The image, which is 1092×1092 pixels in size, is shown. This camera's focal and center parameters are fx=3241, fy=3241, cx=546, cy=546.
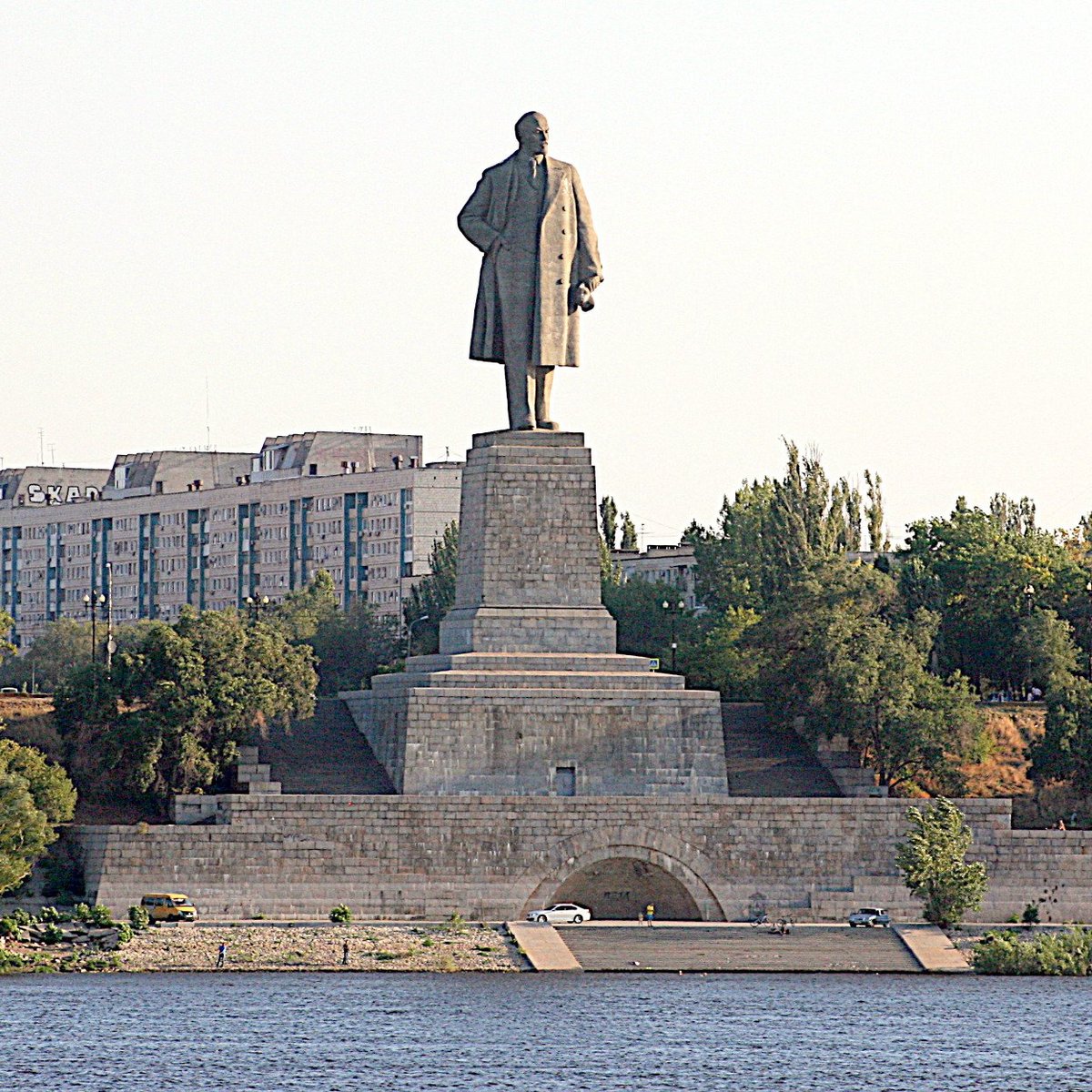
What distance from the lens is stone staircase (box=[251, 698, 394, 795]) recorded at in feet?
209

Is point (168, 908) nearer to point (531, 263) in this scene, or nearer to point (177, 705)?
point (177, 705)

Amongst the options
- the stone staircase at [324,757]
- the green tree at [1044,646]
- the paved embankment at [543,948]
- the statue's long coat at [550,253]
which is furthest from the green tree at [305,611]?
the paved embankment at [543,948]

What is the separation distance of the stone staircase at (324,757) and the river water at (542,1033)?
7005 millimetres

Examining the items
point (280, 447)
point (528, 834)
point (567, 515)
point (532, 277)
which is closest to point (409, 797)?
point (528, 834)

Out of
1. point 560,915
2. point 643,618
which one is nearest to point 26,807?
point 560,915

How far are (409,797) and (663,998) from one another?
27.3ft

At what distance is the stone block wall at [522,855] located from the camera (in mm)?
60406

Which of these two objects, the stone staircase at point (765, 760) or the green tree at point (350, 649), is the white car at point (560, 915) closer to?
the stone staircase at point (765, 760)


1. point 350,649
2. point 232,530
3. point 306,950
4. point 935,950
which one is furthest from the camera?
point 232,530

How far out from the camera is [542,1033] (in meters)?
50.8

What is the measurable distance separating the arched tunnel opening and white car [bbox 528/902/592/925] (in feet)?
1.98

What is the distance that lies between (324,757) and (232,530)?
5912 centimetres

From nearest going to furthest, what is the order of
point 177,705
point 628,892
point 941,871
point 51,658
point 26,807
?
point 26,807 → point 941,871 → point 628,892 → point 177,705 → point 51,658

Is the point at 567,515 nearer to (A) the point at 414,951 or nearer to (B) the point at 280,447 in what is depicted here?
(A) the point at 414,951
